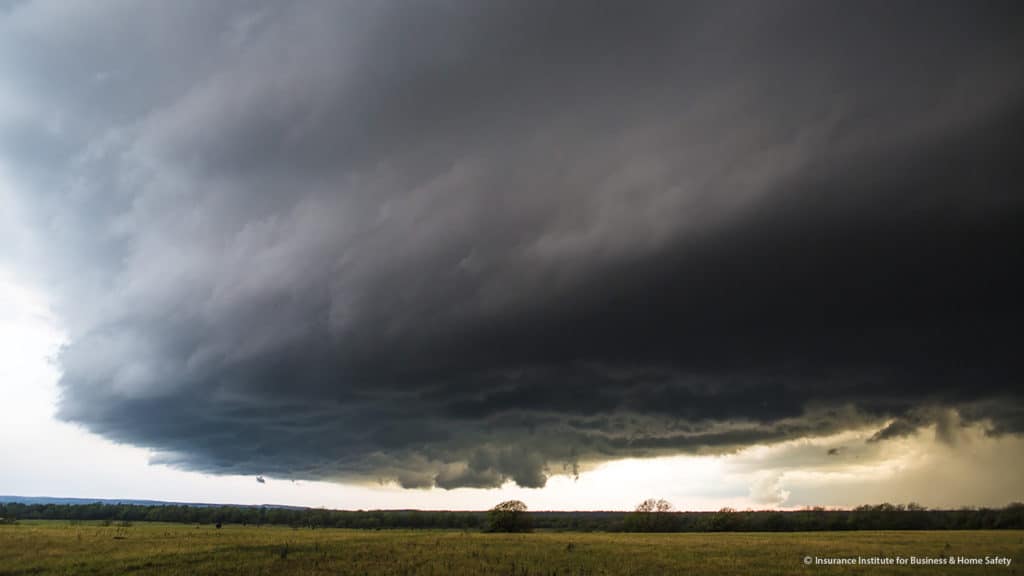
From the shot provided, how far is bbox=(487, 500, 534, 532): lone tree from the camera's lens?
15375cm

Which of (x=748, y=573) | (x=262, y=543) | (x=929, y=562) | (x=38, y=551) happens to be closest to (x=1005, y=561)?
(x=929, y=562)

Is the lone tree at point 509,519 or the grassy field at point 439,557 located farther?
the lone tree at point 509,519

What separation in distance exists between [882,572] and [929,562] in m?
11.5

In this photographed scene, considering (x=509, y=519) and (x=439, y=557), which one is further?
(x=509, y=519)

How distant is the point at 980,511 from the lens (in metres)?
180

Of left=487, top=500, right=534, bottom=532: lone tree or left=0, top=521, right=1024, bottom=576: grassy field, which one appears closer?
left=0, top=521, right=1024, bottom=576: grassy field

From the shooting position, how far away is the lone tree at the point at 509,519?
154 metres

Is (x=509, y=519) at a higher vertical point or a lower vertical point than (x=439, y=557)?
Answer: lower

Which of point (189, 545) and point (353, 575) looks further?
point (189, 545)

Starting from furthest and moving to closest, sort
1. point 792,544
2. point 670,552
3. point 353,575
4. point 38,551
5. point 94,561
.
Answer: point 792,544 < point 670,552 < point 38,551 < point 94,561 < point 353,575

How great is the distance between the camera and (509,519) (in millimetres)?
154000

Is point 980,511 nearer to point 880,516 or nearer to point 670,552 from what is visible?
point 880,516

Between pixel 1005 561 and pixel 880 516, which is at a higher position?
pixel 1005 561

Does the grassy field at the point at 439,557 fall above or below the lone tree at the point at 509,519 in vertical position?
above
